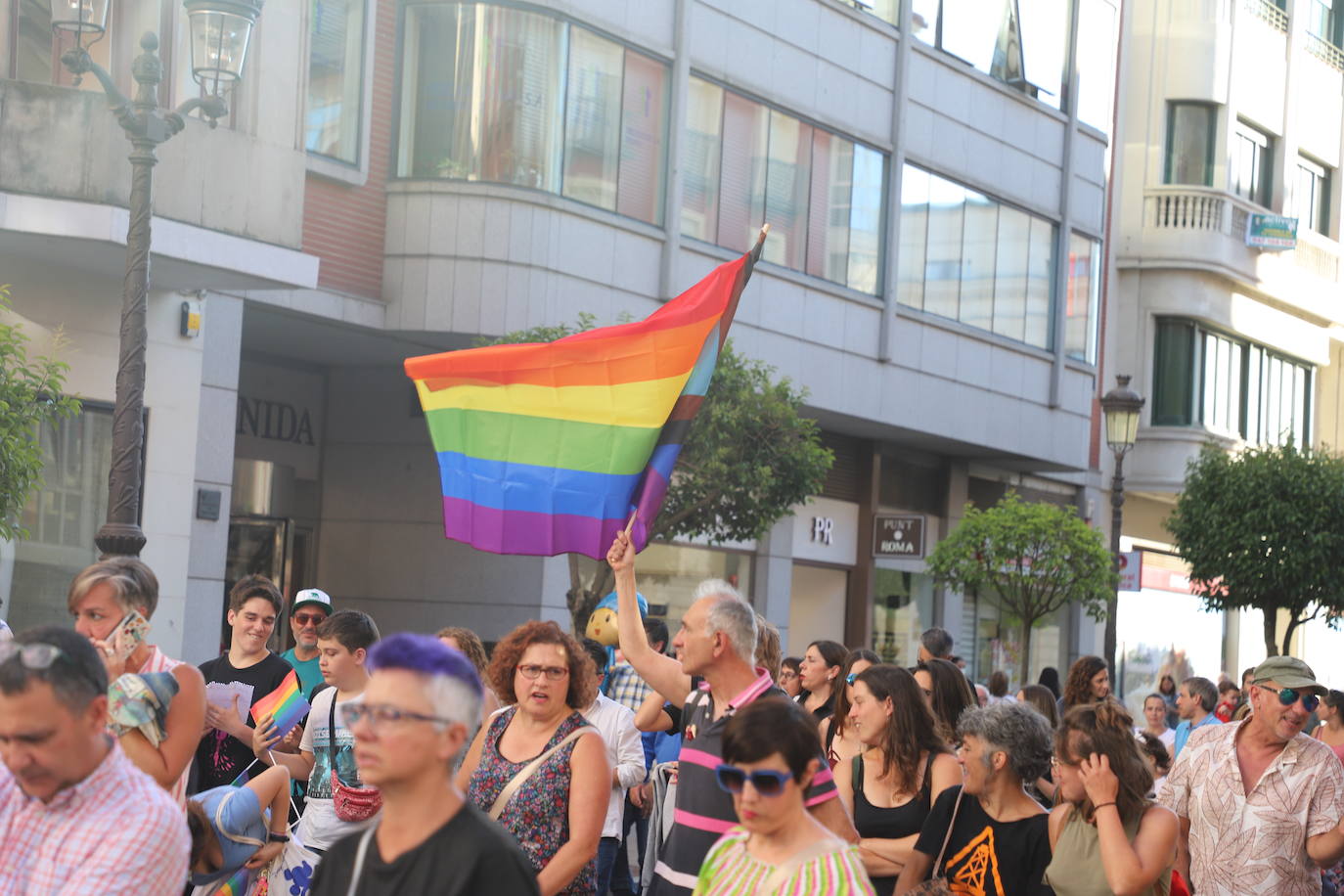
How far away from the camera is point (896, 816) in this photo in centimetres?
721

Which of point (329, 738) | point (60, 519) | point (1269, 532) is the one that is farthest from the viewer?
point (1269, 532)

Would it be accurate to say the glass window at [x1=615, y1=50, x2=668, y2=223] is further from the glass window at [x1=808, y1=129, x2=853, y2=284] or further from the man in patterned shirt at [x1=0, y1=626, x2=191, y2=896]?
the man in patterned shirt at [x1=0, y1=626, x2=191, y2=896]

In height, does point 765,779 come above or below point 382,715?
below

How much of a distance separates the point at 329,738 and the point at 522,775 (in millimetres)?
1458

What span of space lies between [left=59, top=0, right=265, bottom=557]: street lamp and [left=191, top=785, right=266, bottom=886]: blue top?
5.83m

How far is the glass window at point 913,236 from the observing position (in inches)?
1086

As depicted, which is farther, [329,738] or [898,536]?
[898,536]

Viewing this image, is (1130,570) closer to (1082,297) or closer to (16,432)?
(1082,297)

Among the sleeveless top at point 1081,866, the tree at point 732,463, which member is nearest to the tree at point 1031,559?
the tree at point 732,463

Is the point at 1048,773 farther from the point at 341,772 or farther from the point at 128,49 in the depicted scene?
the point at 128,49

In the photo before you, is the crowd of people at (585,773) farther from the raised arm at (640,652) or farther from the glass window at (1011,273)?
the glass window at (1011,273)

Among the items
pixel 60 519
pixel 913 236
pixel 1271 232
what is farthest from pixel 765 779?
pixel 1271 232

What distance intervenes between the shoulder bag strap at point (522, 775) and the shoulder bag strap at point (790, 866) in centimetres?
173

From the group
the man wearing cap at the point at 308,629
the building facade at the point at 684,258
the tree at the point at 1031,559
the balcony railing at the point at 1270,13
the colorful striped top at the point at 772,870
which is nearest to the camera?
the colorful striped top at the point at 772,870
